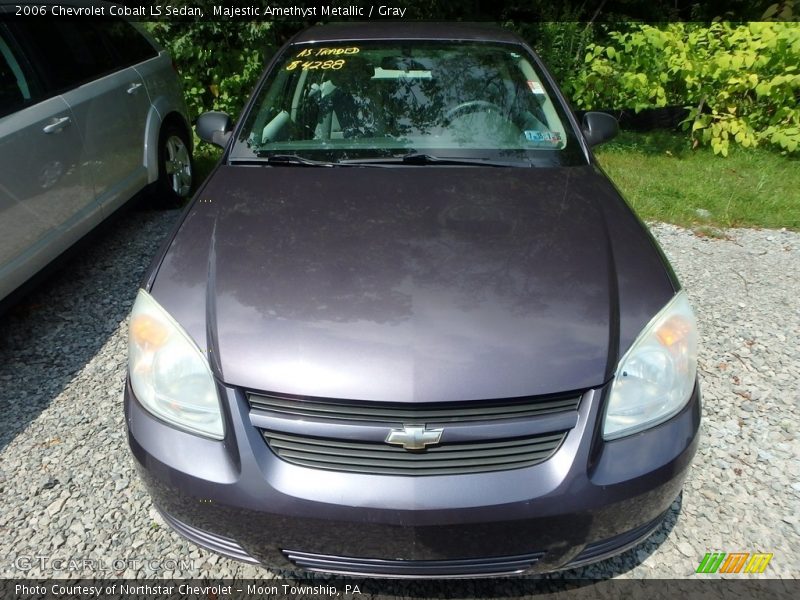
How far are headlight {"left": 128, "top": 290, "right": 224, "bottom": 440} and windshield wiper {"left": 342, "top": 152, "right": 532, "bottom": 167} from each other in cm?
107

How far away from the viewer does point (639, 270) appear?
1.88 m

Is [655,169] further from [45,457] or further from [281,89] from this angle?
[45,457]

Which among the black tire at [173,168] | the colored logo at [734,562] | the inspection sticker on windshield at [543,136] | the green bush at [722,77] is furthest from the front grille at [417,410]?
the green bush at [722,77]

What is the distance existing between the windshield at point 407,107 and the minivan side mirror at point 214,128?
11.4 inches

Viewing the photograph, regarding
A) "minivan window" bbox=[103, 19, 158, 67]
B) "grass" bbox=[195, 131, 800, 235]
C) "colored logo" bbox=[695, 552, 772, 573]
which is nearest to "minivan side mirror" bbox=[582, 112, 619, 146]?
"colored logo" bbox=[695, 552, 772, 573]

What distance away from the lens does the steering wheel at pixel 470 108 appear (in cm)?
266

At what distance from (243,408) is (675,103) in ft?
21.8

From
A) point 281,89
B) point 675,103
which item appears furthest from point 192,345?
point 675,103

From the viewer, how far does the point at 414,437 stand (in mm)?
1491

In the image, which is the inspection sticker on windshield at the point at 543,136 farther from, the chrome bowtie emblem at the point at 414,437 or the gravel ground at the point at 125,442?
the chrome bowtie emblem at the point at 414,437

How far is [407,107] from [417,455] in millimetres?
A: 1717

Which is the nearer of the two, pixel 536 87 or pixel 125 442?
pixel 125 442

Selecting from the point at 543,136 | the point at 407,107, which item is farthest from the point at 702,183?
the point at 407,107

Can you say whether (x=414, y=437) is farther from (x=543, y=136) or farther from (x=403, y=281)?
(x=543, y=136)
